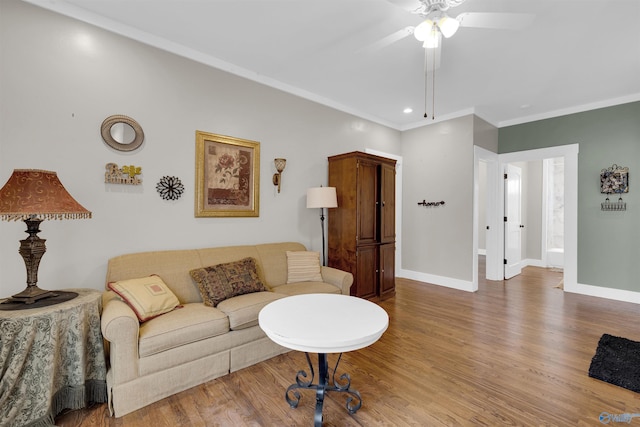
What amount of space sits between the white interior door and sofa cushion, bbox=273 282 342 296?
394 cm

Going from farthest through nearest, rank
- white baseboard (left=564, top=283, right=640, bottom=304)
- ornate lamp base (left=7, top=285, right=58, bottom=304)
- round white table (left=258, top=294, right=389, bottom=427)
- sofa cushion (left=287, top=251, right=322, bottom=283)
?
1. white baseboard (left=564, top=283, right=640, bottom=304)
2. sofa cushion (left=287, top=251, right=322, bottom=283)
3. ornate lamp base (left=7, top=285, right=58, bottom=304)
4. round white table (left=258, top=294, right=389, bottom=427)

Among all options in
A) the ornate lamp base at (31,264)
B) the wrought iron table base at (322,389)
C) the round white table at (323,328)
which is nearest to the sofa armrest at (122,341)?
the ornate lamp base at (31,264)

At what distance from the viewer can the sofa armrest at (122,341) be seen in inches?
69.0

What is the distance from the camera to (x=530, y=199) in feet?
21.8

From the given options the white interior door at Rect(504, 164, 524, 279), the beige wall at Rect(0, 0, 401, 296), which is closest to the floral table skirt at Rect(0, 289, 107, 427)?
the beige wall at Rect(0, 0, 401, 296)

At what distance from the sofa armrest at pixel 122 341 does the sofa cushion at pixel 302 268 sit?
1.67 meters

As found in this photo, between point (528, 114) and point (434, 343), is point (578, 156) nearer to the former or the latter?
point (528, 114)

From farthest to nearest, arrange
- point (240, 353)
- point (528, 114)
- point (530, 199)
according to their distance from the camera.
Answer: point (530, 199) → point (528, 114) → point (240, 353)

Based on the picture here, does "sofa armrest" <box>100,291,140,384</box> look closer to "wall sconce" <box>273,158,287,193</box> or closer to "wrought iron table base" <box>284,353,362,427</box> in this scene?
"wrought iron table base" <box>284,353,362,427</box>

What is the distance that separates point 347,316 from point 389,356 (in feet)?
3.38

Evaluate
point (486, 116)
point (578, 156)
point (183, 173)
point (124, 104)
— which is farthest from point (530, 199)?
point (124, 104)

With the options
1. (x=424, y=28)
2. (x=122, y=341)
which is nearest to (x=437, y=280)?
(x=424, y=28)

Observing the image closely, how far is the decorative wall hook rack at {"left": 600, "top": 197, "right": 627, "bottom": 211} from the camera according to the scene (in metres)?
4.03

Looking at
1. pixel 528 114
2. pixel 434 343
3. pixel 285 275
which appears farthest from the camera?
pixel 528 114
